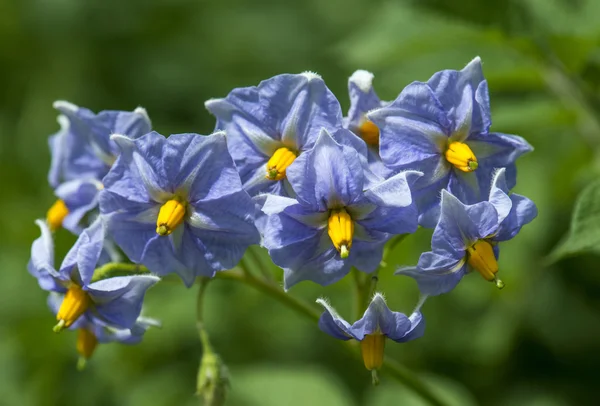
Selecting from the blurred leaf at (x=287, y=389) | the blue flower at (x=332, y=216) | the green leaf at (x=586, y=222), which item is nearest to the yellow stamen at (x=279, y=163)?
the blue flower at (x=332, y=216)

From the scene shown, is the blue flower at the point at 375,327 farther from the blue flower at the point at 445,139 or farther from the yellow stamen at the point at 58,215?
the yellow stamen at the point at 58,215

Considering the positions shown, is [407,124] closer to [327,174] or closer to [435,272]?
[327,174]

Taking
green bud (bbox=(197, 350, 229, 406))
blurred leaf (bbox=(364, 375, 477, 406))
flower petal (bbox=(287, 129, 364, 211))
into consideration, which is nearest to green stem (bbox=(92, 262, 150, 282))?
green bud (bbox=(197, 350, 229, 406))

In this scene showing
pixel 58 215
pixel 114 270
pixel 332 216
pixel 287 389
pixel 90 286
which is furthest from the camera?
pixel 287 389

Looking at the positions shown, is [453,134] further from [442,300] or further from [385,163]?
[442,300]

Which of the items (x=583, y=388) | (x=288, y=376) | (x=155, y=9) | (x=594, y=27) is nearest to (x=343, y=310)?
(x=288, y=376)

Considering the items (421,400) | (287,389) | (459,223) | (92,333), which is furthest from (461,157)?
(287,389)
